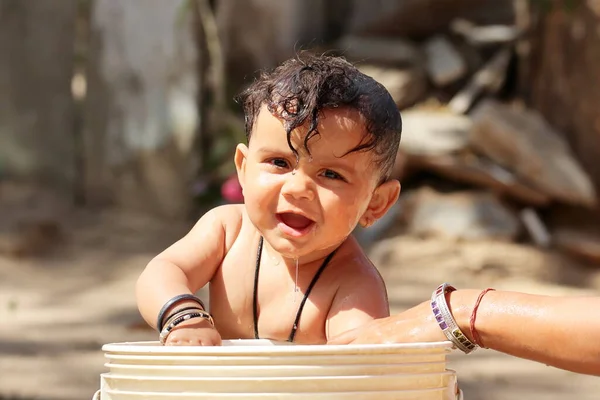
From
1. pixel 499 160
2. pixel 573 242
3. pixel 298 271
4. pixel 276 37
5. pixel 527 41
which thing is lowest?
pixel 298 271

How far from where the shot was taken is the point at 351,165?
190cm

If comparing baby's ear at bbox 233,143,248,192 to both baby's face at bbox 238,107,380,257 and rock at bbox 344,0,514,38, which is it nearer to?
baby's face at bbox 238,107,380,257

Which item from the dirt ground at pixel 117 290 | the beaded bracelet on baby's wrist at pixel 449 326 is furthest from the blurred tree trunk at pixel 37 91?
the beaded bracelet on baby's wrist at pixel 449 326

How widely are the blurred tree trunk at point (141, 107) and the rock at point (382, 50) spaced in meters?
1.69

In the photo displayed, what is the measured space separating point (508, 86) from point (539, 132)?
4.58ft

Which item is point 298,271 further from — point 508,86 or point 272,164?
point 508,86

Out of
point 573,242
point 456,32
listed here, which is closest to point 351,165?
point 573,242

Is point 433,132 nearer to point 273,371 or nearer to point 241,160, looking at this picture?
point 241,160

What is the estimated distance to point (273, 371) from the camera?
1416 mm

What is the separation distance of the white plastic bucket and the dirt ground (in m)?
2.18

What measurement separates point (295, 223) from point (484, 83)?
590cm

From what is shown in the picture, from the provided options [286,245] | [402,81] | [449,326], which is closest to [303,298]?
[286,245]

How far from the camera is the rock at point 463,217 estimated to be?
6039 millimetres

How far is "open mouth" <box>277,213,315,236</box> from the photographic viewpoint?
1.91 metres
